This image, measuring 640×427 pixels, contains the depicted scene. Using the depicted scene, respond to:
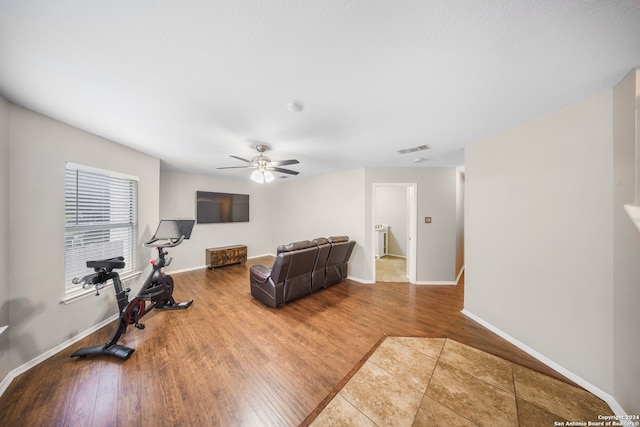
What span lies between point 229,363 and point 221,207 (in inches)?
165

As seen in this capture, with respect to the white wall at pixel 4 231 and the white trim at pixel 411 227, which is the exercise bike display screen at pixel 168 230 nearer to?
the white wall at pixel 4 231

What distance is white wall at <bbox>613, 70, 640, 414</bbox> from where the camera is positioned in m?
1.34

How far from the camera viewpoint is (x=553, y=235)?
1.85m

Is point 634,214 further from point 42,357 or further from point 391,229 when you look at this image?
point 391,229

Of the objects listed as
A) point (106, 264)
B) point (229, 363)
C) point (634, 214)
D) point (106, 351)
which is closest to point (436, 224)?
point (634, 214)

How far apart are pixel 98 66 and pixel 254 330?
9.12ft

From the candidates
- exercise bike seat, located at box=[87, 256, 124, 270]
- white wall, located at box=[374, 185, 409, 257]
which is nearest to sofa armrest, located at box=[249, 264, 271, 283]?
exercise bike seat, located at box=[87, 256, 124, 270]

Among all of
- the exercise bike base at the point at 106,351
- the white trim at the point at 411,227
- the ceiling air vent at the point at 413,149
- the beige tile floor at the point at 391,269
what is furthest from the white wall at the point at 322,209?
the exercise bike base at the point at 106,351

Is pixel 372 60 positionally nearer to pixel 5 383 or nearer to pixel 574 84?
pixel 574 84

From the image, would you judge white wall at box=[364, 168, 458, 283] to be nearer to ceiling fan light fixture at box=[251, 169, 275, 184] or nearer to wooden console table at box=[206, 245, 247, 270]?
ceiling fan light fixture at box=[251, 169, 275, 184]

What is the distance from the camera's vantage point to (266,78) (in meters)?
1.38

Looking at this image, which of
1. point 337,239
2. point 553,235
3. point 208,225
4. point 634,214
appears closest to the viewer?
point 634,214

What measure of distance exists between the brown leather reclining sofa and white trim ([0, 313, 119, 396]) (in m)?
1.87

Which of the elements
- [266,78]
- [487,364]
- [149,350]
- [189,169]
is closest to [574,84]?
[266,78]
